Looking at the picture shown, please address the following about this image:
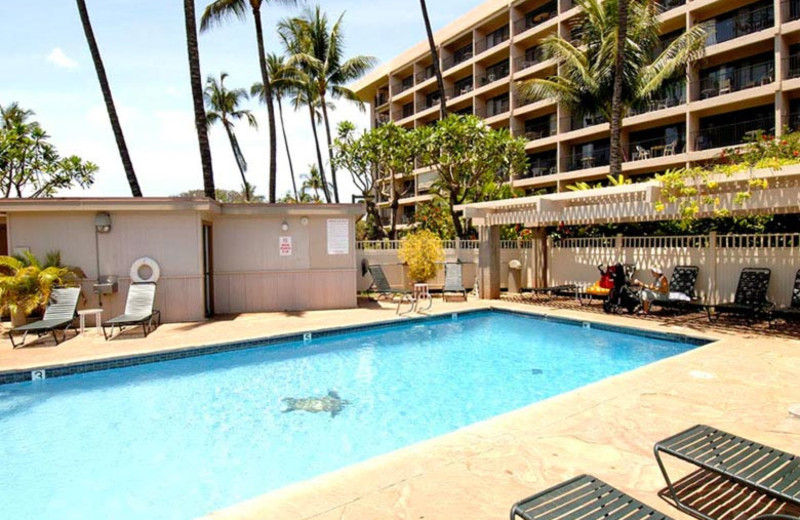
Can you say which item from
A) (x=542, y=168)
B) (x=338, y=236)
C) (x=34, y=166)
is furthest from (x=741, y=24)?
(x=34, y=166)

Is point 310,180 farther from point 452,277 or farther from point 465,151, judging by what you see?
point 452,277

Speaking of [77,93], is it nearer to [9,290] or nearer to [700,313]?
[9,290]

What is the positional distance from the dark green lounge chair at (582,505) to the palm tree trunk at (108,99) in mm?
14602

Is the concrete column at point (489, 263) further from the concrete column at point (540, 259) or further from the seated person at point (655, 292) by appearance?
the seated person at point (655, 292)

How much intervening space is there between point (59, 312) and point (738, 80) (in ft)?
91.1

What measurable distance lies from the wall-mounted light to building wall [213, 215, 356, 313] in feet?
7.50

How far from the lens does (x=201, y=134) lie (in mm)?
12969

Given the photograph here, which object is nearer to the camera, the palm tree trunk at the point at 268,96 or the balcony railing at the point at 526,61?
the palm tree trunk at the point at 268,96

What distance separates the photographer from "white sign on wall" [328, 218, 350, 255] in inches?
491

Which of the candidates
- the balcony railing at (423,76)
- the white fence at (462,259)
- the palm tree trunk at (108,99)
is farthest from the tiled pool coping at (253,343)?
the balcony railing at (423,76)

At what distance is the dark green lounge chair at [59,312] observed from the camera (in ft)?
28.7

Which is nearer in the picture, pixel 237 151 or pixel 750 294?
pixel 750 294

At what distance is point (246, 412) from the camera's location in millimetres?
6027

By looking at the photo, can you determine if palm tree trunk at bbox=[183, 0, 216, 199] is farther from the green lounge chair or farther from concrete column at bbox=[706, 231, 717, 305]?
concrete column at bbox=[706, 231, 717, 305]
